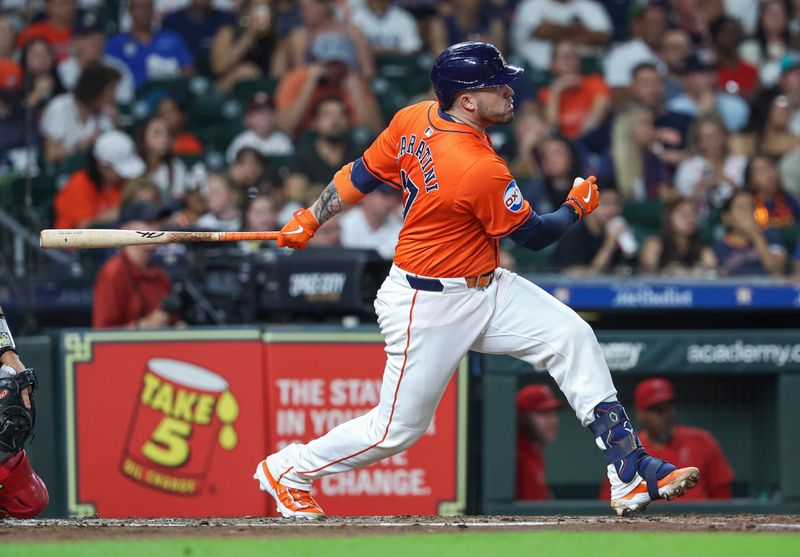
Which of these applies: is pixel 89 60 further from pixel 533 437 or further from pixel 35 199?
pixel 533 437

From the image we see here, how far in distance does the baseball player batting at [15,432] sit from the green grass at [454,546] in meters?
0.83

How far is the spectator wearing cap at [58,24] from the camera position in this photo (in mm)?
10039

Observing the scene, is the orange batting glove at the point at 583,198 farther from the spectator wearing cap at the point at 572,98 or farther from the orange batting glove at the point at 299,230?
the spectator wearing cap at the point at 572,98

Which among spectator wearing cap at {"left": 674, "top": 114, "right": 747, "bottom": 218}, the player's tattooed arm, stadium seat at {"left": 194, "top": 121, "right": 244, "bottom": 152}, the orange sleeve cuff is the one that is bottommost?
the player's tattooed arm

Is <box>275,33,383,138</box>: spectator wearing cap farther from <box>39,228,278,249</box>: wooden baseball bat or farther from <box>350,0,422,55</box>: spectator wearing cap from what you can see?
<box>39,228,278,249</box>: wooden baseball bat

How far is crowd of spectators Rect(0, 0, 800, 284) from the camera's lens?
Answer: 888cm

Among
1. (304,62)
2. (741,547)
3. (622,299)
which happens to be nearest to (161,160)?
(304,62)

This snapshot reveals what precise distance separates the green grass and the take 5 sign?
246cm

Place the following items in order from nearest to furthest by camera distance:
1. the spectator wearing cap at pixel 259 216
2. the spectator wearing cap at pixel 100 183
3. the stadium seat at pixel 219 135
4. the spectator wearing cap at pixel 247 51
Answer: the spectator wearing cap at pixel 259 216, the spectator wearing cap at pixel 100 183, the stadium seat at pixel 219 135, the spectator wearing cap at pixel 247 51

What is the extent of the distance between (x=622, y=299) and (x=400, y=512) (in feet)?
6.40

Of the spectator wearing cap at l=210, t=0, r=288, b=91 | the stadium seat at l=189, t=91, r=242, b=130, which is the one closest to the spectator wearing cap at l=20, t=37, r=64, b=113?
the stadium seat at l=189, t=91, r=242, b=130

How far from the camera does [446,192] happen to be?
4477 millimetres

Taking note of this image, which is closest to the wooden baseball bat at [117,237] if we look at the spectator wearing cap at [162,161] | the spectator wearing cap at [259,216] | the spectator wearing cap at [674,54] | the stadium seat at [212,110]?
the spectator wearing cap at [259,216]

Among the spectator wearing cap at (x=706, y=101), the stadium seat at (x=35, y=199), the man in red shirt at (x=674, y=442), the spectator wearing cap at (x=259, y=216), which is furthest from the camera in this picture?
the spectator wearing cap at (x=706, y=101)
